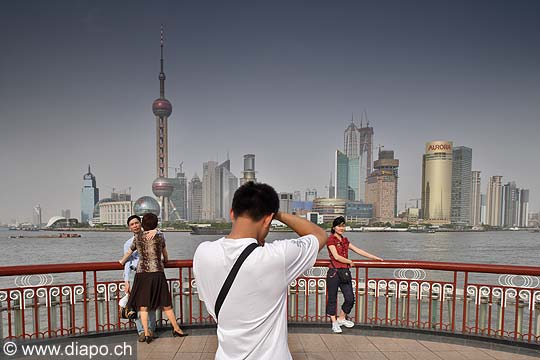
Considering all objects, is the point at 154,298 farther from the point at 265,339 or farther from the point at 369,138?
the point at 369,138

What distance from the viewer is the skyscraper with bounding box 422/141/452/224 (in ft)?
308

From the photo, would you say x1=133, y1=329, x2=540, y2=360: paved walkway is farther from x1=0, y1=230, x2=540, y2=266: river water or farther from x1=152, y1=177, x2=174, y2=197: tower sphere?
x1=152, y1=177, x2=174, y2=197: tower sphere

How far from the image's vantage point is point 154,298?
3314 mm

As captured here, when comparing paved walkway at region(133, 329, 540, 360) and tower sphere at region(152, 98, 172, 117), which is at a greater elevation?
tower sphere at region(152, 98, 172, 117)

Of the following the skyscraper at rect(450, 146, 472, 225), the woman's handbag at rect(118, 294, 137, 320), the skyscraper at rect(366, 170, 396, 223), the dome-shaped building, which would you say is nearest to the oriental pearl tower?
the dome-shaped building

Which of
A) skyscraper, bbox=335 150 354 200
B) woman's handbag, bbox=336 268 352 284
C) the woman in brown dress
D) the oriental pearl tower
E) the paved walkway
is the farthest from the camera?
skyscraper, bbox=335 150 354 200

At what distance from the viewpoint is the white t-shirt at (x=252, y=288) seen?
1105 mm

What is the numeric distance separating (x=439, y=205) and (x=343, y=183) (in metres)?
72.5

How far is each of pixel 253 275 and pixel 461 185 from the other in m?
122

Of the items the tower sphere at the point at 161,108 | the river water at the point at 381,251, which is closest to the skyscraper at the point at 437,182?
the river water at the point at 381,251

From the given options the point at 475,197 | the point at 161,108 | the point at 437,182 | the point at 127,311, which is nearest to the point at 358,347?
the point at 127,311

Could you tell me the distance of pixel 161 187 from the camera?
104125mm

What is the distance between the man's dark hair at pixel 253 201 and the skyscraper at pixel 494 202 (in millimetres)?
133344

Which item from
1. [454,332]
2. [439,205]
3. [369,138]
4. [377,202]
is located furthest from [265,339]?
[369,138]
